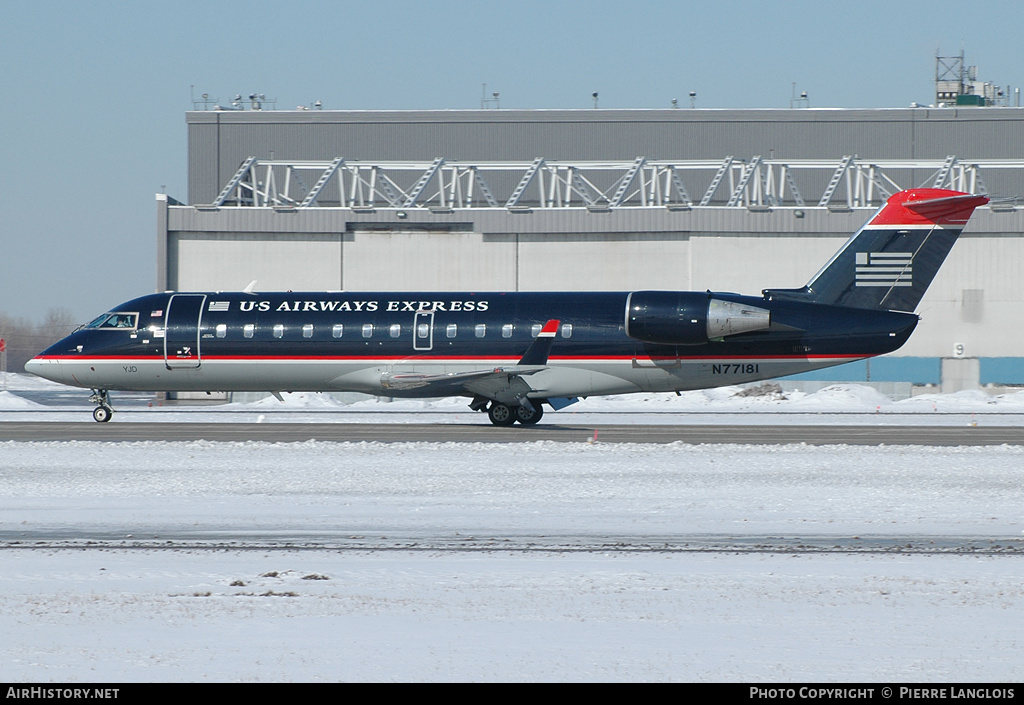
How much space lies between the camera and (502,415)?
Result: 93.7ft

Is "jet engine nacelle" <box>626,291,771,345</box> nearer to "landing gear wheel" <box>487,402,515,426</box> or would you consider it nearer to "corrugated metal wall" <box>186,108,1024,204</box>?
"landing gear wheel" <box>487,402,515,426</box>

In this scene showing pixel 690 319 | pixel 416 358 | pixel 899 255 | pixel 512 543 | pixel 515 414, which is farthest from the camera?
pixel 515 414

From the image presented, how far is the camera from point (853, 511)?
14438 millimetres

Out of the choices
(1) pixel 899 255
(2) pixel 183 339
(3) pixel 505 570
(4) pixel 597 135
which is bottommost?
(3) pixel 505 570

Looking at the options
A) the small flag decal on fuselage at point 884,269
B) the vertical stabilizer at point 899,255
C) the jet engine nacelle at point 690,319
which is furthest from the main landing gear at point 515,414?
the small flag decal on fuselage at point 884,269

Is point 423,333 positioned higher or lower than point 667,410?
higher

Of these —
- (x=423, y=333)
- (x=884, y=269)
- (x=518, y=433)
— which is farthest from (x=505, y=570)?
(x=884, y=269)

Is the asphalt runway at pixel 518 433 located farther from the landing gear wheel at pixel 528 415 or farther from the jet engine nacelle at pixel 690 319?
the jet engine nacelle at pixel 690 319

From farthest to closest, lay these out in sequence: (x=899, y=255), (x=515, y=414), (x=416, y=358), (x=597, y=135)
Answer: (x=597, y=135) → (x=515, y=414) → (x=416, y=358) → (x=899, y=255)

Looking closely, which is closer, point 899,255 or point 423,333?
point 899,255

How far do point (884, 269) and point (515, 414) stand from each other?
10.1m

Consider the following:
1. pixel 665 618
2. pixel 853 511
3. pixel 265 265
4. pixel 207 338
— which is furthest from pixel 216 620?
pixel 265 265

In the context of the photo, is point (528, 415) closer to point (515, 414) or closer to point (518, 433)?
point (515, 414)

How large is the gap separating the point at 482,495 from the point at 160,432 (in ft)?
45.1
